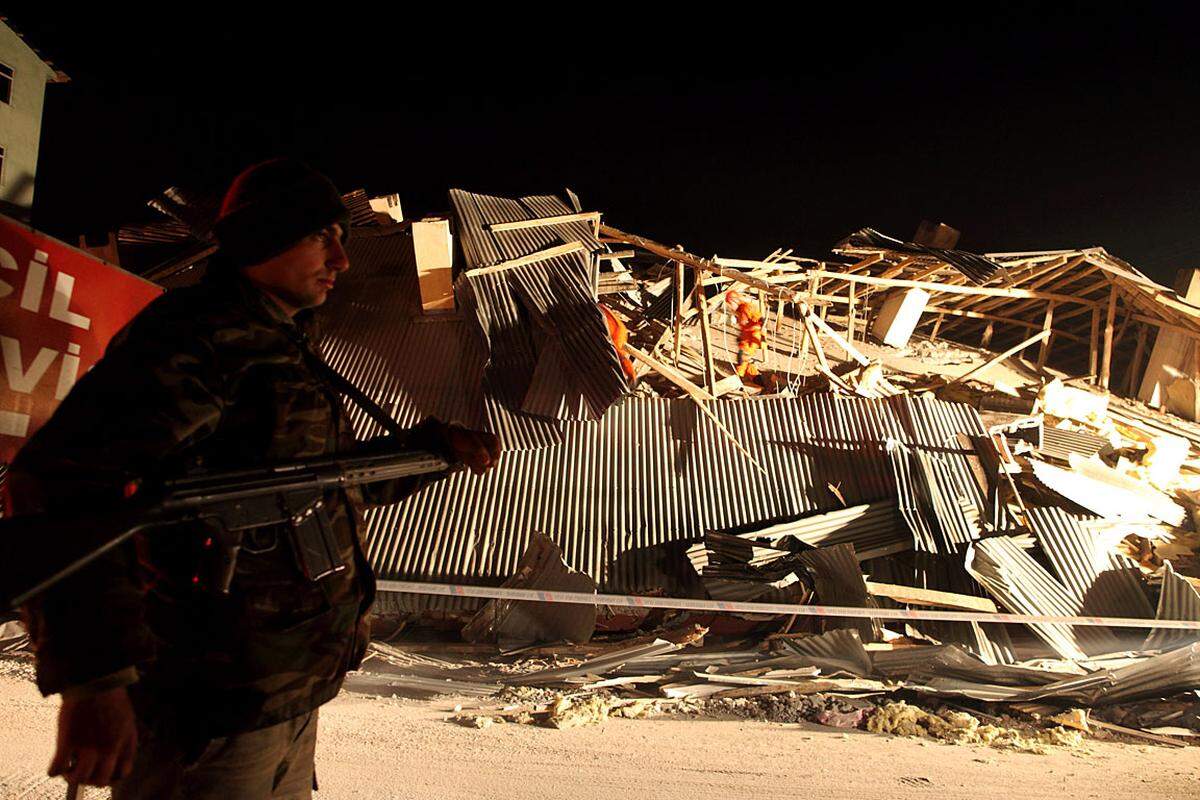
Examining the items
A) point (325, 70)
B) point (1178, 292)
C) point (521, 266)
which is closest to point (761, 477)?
point (521, 266)

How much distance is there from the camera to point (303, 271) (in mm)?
2094

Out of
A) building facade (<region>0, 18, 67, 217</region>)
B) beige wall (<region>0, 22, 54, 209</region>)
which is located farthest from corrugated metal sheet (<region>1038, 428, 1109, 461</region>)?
beige wall (<region>0, 22, 54, 209</region>)

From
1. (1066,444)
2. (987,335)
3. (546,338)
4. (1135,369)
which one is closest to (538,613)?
(546,338)

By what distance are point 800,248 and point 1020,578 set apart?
14.8m

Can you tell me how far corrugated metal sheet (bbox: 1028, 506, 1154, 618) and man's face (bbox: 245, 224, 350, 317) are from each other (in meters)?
7.08

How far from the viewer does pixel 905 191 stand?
18.2 metres

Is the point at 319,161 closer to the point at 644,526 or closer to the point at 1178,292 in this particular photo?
the point at 644,526

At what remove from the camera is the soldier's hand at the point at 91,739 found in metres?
1.51

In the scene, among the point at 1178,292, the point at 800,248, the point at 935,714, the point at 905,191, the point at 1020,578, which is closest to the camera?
the point at 935,714

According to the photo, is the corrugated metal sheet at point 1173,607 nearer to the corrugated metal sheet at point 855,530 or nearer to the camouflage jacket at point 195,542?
the corrugated metal sheet at point 855,530

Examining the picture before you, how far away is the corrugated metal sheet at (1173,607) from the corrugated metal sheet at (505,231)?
6663mm

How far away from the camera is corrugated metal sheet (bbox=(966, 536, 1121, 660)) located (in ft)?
20.8

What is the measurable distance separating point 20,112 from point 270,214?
641 inches

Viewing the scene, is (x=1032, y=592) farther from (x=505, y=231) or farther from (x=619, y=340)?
(x=505, y=231)
